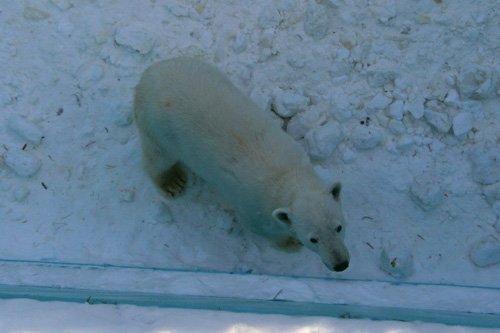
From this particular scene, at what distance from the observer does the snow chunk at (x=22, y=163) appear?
10.1 feet

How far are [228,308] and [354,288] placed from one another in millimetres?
561

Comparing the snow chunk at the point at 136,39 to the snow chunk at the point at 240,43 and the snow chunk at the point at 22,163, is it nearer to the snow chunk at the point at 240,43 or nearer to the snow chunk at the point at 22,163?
the snow chunk at the point at 240,43

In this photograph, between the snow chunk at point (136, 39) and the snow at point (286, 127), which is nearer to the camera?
the snow at point (286, 127)

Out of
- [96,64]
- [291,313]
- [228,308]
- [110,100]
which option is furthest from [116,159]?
[291,313]

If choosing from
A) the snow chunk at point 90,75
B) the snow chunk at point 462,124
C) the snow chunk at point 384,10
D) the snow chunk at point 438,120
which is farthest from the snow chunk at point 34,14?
the snow chunk at point 462,124

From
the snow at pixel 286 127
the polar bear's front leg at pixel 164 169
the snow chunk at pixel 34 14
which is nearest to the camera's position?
the polar bear's front leg at pixel 164 169

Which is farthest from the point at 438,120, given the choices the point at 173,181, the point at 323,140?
the point at 173,181

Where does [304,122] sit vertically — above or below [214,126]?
below

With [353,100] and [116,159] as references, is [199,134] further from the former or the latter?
[353,100]

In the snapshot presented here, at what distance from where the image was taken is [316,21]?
10.4 feet

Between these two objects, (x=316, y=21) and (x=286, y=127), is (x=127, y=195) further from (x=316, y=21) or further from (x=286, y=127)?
(x=316, y=21)

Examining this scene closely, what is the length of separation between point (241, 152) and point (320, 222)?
1.46 ft

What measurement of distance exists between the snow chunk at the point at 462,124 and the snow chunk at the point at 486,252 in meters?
0.55

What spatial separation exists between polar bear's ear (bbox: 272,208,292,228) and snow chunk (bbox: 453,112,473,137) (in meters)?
1.12
